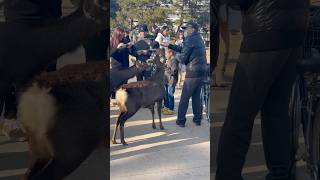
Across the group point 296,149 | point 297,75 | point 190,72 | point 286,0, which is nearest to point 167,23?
point 190,72

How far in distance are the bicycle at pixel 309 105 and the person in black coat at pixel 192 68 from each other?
52 cm

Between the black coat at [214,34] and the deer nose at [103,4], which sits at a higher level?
the deer nose at [103,4]

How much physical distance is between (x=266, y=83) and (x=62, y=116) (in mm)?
1042

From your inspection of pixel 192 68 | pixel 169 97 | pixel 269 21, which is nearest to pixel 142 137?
pixel 169 97

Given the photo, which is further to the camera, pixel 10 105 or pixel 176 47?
pixel 176 47

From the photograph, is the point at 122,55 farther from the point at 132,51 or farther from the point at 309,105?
the point at 309,105

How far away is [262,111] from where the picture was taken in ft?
7.13

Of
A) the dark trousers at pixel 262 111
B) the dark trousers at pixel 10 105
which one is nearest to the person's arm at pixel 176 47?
the dark trousers at pixel 262 111

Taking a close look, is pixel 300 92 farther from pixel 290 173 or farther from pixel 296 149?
pixel 290 173

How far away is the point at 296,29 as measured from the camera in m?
2.09

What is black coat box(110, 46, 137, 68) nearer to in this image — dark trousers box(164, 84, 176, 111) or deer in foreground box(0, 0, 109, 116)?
deer in foreground box(0, 0, 109, 116)

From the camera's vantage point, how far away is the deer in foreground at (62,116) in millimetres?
1954

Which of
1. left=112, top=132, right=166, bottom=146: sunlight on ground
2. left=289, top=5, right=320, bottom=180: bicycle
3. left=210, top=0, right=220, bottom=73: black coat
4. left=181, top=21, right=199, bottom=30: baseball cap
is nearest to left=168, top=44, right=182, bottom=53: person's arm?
left=181, top=21, right=199, bottom=30: baseball cap

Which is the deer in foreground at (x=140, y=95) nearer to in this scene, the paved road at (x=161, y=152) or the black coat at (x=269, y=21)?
the paved road at (x=161, y=152)
